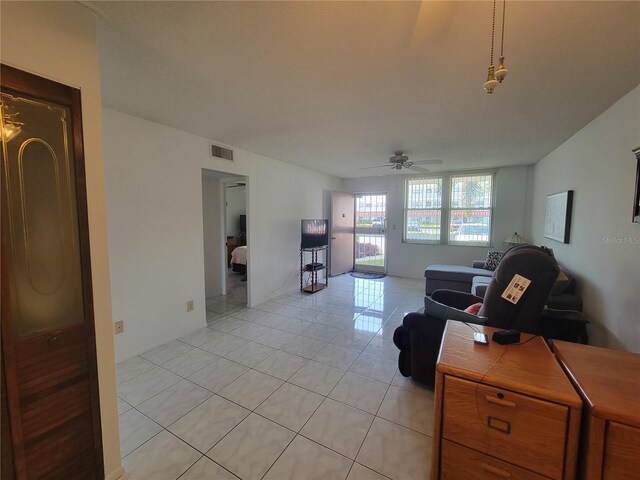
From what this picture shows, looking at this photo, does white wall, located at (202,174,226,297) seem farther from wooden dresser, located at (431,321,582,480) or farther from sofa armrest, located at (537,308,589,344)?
sofa armrest, located at (537,308,589,344)

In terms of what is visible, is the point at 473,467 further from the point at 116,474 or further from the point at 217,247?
the point at 217,247

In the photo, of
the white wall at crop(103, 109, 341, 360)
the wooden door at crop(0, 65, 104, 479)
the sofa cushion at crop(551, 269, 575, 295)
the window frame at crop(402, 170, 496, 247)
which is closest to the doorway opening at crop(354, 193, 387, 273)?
the window frame at crop(402, 170, 496, 247)

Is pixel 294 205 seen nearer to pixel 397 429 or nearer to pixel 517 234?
pixel 397 429

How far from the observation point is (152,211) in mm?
2711

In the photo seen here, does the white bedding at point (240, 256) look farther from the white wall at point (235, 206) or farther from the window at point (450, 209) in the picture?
the window at point (450, 209)

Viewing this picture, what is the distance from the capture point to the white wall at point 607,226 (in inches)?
73.8

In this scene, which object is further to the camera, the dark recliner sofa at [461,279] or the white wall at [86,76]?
the dark recliner sofa at [461,279]

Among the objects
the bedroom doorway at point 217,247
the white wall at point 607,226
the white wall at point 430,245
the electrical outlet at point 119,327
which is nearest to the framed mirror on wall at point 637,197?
the white wall at point 607,226

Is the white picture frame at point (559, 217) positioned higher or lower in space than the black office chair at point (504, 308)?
higher

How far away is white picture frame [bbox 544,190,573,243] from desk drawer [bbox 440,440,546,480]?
2.97 m

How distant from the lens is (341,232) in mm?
6117

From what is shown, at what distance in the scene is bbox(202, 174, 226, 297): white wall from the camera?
436 centimetres

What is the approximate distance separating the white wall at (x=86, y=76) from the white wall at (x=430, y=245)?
216 inches

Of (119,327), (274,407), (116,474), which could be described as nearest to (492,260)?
(274,407)
